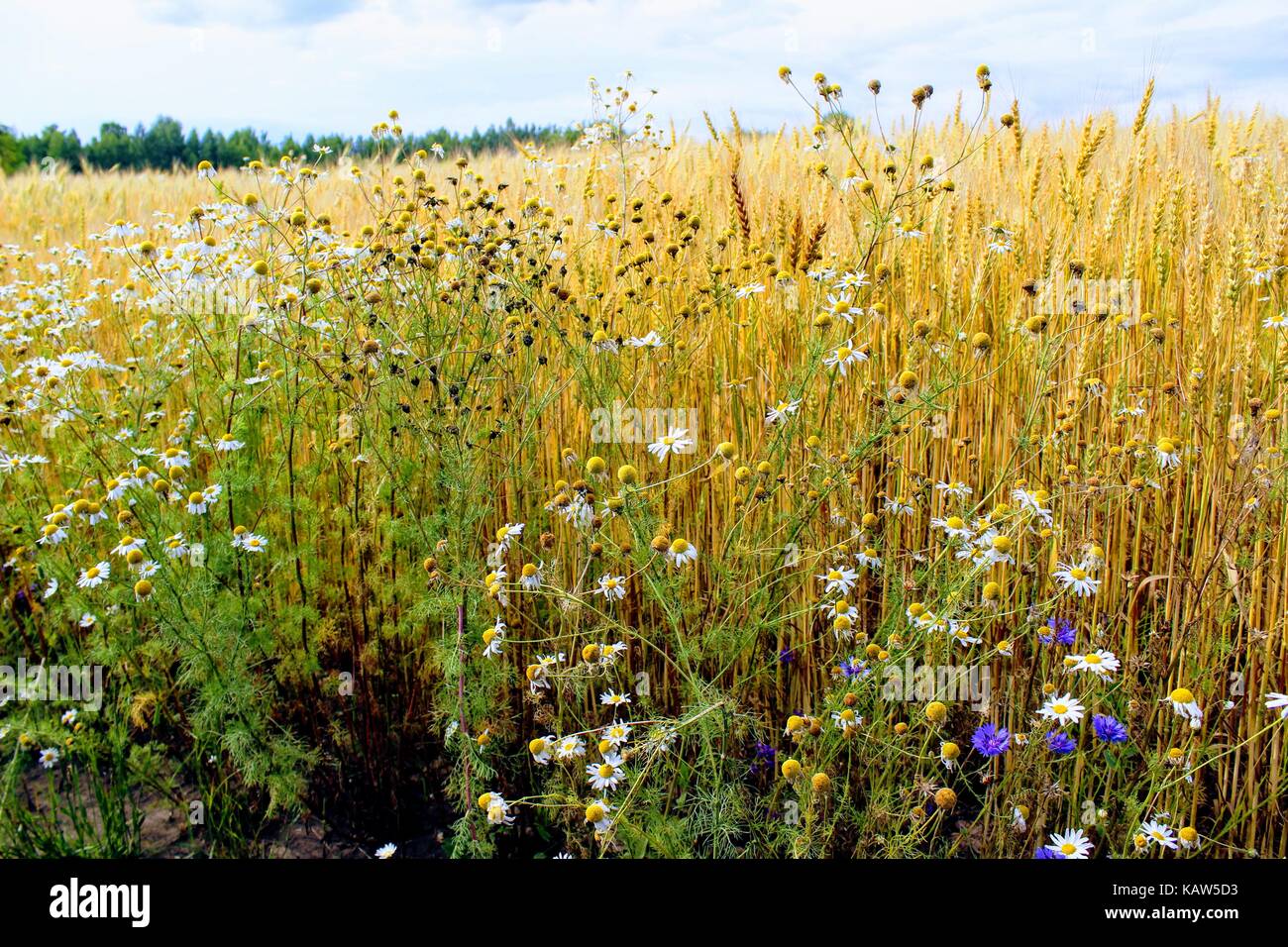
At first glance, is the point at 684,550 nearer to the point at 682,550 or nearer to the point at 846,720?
A: the point at 682,550

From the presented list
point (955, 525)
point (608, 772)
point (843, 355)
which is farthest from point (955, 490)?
point (608, 772)

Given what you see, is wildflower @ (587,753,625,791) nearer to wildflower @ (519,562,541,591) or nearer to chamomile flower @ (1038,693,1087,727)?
wildflower @ (519,562,541,591)

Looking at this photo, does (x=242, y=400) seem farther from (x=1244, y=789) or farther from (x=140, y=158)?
(x=140, y=158)

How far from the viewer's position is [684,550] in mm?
1555

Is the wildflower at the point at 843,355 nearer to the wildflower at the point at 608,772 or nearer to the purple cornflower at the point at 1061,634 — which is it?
the purple cornflower at the point at 1061,634

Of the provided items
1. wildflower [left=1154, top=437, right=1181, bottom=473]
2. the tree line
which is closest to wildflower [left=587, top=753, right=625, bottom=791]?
wildflower [left=1154, top=437, right=1181, bottom=473]

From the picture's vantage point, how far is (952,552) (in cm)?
201

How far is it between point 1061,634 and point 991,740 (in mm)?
274

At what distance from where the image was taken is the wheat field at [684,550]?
170 cm

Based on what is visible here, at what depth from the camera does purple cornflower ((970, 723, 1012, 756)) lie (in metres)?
1.71

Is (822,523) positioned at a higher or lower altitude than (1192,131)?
lower
